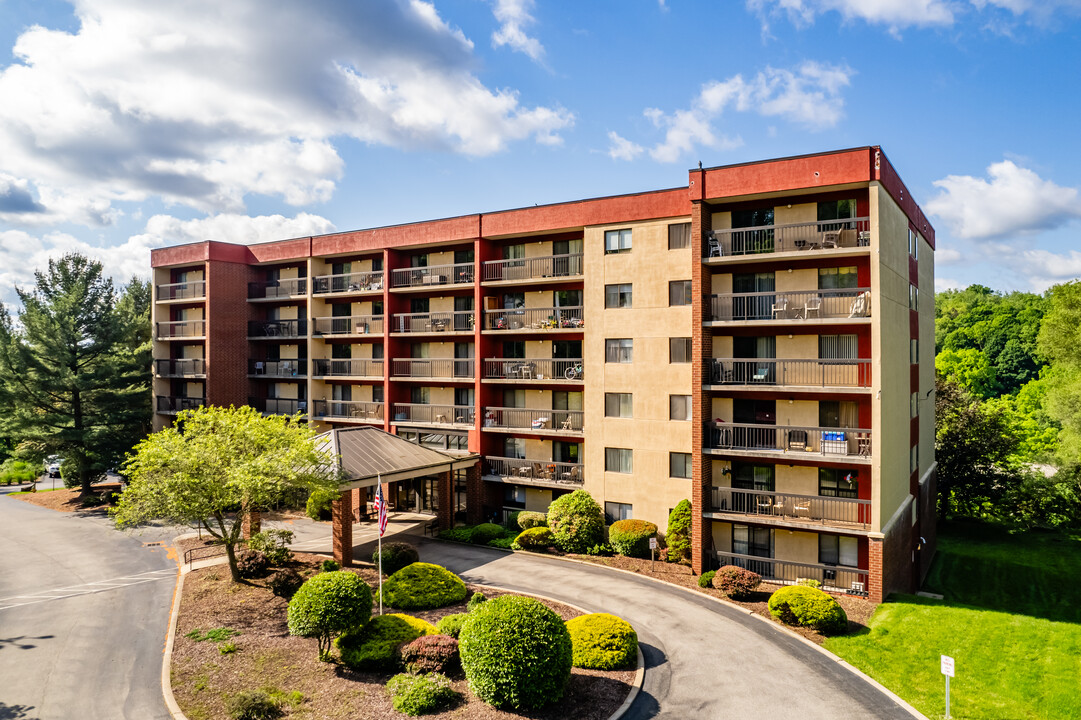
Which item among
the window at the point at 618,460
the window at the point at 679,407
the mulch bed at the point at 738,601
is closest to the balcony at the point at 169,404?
the window at the point at 618,460

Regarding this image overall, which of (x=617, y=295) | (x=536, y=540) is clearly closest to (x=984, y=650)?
(x=536, y=540)

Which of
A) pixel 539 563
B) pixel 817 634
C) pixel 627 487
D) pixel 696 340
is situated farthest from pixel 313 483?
pixel 817 634

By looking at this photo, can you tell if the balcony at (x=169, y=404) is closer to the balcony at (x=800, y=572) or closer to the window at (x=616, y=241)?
the window at (x=616, y=241)

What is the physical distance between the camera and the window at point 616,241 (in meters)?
32.0

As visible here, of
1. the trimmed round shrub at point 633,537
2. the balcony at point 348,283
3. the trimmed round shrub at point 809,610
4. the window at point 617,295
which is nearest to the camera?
the trimmed round shrub at point 809,610

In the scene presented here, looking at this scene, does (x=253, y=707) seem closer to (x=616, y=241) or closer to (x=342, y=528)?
(x=342, y=528)

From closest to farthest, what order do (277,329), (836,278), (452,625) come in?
(452,625) → (836,278) → (277,329)

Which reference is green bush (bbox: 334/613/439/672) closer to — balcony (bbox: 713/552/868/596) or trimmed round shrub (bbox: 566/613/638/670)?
trimmed round shrub (bbox: 566/613/638/670)

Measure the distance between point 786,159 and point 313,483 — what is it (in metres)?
23.9

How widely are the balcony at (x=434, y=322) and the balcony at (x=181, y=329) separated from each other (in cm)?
1779

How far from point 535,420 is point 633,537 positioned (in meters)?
8.86

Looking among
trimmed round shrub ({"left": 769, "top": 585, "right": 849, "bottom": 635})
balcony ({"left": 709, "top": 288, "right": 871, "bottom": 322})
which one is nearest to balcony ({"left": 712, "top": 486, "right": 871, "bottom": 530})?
trimmed round shrub ({"left": 769, "top": 585, "right": 849, "bottom": 635})

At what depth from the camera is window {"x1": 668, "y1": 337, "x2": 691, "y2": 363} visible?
30281mm

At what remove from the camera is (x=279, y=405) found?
4606cm
